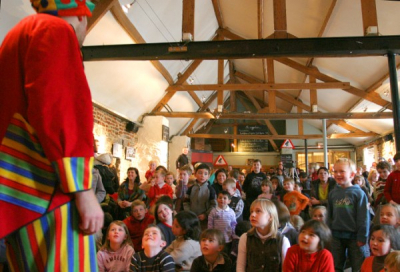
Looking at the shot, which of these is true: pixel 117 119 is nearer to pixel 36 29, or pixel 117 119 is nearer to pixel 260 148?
pixel 36 29

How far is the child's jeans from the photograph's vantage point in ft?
11.0

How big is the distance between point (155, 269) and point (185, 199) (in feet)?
7.31

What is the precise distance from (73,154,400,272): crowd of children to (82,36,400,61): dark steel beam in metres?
1.68

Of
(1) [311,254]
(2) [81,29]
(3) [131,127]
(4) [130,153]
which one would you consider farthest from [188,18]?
A: (4) [130,153]

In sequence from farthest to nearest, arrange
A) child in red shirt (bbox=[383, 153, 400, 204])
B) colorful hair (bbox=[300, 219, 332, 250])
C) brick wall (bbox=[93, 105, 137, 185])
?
brick wall (bbox=[93, 105, 137, 185]), child in red shirt (bbox=[383, 153, 400, 204]), colorful hair (bbox=[300, 219, 332, 250])

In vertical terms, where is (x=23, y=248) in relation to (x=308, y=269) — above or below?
above

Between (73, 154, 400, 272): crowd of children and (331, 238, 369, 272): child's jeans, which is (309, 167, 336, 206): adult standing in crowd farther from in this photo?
(331, 238, 369, 272): child's jeans

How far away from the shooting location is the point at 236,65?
1484 centimetres

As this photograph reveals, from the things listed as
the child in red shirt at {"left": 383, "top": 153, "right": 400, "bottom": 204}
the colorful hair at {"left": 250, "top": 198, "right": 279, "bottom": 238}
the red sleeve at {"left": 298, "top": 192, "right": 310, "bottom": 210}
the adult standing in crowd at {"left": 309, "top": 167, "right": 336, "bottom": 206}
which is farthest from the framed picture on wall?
the colorful hair at {"left": 250, "top": 198, "right": 279, "bottom": 238}

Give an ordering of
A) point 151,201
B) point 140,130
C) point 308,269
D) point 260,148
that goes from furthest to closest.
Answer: point 260,148 < point 140,130 < point 151,201 < point 308,269

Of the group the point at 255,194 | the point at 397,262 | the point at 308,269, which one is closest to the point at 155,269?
the point at 308,269

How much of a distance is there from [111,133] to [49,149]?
8373 millimetres

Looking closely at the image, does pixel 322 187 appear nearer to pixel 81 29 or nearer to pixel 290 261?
pixel 290 261

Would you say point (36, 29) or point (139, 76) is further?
point (139, 76)
